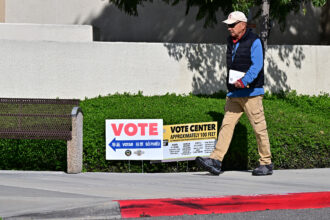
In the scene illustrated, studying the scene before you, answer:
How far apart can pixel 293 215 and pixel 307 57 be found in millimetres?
8622

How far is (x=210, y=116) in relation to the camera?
1005 cm

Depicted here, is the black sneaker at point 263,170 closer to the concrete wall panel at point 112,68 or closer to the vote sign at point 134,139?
the vote sign at point 134,139

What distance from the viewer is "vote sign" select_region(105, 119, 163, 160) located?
9.30 m

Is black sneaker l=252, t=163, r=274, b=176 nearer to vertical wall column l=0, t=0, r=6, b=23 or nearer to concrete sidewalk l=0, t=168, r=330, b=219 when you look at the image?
concrete sidewalk l=0, t=168, r=330, b=219

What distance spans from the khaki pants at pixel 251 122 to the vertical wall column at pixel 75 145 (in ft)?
6.05

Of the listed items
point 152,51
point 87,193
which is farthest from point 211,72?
point 87,193

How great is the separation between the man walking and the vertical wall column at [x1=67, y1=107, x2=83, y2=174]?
1673mm

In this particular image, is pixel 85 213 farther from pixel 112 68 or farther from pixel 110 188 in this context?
pixel 112 68

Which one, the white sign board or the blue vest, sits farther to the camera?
the white sign board

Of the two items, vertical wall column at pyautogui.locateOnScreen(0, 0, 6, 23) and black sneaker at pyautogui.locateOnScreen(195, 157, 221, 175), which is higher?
vertical wall column at pyautogui.locateOnScreen(0, 0, 6, 23)

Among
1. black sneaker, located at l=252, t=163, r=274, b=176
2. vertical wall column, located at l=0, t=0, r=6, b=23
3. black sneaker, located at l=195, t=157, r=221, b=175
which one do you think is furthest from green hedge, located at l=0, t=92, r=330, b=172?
vertical wall column, located at l=0, t=0, r=6, b=23

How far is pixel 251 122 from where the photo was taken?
28.5 ft

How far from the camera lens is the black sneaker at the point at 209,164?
8727mm

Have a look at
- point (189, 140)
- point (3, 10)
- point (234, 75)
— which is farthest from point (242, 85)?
point (3, 10)
